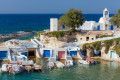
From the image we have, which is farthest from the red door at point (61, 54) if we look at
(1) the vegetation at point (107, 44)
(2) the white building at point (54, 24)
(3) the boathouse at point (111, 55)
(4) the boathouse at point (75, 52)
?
(2) the white building at point (54, 24)

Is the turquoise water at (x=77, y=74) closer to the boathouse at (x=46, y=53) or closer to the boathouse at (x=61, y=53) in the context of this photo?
the boathouse at (x=61, y=53)

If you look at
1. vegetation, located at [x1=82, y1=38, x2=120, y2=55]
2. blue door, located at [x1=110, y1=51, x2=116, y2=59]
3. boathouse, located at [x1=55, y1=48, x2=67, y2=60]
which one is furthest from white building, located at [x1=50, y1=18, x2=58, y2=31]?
blue door, located at [x1=110, y1=51, x2=116, y2=59]

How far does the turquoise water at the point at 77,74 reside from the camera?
32.4m

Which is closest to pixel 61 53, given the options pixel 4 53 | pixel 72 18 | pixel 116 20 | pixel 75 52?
pixel 75 52

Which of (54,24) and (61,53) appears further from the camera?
(54,24)

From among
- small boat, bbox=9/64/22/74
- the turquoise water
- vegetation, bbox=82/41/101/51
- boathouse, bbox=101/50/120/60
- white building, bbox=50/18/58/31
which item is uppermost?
white building, bbox=50/18/58/31

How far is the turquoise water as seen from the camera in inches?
1276

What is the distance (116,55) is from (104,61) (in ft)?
9.92


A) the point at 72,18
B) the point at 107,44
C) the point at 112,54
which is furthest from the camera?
the point at 72,18

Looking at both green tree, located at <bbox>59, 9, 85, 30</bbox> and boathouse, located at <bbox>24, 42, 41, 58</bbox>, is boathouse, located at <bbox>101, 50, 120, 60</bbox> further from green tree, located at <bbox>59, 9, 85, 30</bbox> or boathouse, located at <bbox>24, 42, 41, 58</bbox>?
boathouse, located at <bbox>24, 42, 41, 58</bbox>

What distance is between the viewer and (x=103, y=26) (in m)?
59.4

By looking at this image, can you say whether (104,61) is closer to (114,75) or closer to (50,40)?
(114,75)

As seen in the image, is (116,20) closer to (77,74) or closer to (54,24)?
(54,24)

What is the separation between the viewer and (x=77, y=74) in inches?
1341
